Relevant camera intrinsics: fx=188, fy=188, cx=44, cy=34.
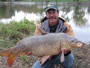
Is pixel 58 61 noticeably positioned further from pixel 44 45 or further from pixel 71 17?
pixel 71 17

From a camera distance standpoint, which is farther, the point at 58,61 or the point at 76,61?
the point at 76,61

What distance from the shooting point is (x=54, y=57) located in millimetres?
3830

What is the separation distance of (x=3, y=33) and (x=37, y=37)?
12.9 ft

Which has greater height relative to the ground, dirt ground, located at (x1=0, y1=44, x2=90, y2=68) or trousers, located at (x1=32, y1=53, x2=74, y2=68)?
trousers, located at (x1=32, y1=53, x2=74, y2=68)

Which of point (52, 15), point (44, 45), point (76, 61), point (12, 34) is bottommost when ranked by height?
point (76, 61)

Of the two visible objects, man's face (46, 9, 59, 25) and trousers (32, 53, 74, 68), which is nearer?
man's face (46, 9, 59, 25)

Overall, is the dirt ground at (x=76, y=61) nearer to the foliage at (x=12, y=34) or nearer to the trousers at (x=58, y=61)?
the trousers at (x=58, y=61)

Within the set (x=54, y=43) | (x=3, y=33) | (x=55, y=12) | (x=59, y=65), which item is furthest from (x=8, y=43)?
(x=54, y=43)

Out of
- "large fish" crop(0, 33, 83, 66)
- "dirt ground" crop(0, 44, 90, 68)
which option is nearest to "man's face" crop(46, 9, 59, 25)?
"large fish" crop(0, 33, 83, 66)

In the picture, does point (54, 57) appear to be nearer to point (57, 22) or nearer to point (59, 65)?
point (59, 65)

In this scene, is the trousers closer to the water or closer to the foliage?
the foliage

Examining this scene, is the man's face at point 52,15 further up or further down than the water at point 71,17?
further up

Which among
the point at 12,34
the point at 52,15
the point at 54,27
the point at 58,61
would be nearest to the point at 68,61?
the point at 58,61

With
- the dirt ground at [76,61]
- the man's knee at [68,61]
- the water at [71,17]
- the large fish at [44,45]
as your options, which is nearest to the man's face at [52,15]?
the large fish at [44,45]
